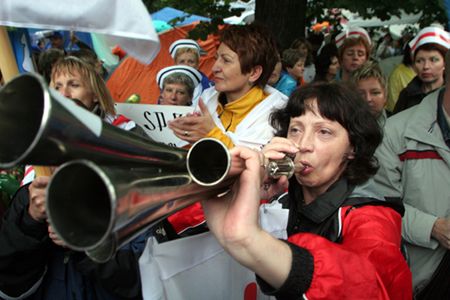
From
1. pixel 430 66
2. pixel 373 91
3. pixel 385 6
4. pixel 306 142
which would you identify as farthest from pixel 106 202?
pixel 385 6

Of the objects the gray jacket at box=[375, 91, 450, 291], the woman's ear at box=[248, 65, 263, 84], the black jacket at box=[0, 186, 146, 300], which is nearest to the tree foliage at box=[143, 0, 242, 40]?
the woman's ear at box=[248, 65, 263, 84]

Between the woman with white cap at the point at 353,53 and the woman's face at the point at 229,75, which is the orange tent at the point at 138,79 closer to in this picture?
the woman with white cap at the point at 353,53

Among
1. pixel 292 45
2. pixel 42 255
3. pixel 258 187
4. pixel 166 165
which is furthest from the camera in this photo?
pixel 292 45

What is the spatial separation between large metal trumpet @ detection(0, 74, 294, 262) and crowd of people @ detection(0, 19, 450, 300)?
2.7 inches

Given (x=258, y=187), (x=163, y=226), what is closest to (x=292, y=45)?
(x=163, y=226)

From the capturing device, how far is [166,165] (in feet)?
2.94

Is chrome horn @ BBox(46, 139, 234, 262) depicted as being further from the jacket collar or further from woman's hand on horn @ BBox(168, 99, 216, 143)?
woman's hand on horn @ BBox(168, 99, 216, 143)

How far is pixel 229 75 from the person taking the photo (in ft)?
9.63

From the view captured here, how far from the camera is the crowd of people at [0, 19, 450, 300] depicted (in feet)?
3.56

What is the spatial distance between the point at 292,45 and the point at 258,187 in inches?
190

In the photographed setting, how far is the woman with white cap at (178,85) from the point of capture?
4.18 m

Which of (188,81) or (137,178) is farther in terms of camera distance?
(188,81)

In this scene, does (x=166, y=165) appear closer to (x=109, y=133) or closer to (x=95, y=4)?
(x=109, y=133)

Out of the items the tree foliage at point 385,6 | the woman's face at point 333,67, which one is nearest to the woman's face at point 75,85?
the tree foliage at point 385,6
